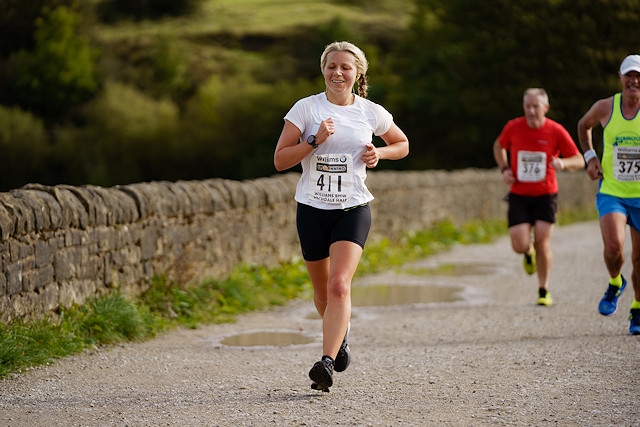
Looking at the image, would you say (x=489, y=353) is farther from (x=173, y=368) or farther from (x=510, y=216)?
(x=510, y=216)

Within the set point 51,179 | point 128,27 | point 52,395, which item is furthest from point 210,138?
point 52,395

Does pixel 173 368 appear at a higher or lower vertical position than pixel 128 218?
lower

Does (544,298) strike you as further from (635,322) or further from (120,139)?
(120,139)

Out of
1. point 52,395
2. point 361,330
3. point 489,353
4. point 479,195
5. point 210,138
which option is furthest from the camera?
point 210,138

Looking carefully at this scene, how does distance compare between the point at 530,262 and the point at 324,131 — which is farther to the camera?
the point at 530,262

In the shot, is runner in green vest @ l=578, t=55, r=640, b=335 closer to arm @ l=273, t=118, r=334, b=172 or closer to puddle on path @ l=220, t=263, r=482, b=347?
puddle on path @ l=220, t=263, r=482, b=347

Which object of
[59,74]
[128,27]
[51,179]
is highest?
[128,27]

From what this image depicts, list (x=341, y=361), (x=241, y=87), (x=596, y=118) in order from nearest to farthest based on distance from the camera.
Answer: (x=341, y=361), (x=596, y=118), (x=241, y=87)

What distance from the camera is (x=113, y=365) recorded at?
6.77 m

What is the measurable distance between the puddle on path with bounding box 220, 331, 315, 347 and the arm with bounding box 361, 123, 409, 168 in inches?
84.0

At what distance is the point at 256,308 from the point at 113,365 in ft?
10.3

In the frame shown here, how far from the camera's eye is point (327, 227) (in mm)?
5926

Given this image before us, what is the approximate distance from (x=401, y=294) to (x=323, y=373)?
5.48m

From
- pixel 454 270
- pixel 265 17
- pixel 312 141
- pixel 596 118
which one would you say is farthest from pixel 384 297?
pixel 265 17
